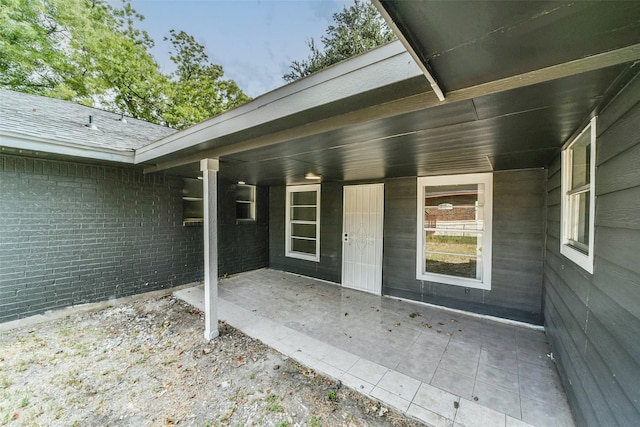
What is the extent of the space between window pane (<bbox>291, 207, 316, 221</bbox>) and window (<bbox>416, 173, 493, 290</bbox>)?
2.59 m

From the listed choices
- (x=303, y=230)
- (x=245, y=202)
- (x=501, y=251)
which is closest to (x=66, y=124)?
(x=245, y=202)

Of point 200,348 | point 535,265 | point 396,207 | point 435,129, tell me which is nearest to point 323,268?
point 396,207

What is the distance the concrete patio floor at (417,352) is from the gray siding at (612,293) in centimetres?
45

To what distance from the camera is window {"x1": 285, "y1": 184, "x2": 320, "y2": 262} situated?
6031 millimetres

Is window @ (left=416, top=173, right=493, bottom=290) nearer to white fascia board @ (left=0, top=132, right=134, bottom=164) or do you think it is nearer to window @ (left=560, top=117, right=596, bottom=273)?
window @ (left=560, top=117, right=596, bottom=273)

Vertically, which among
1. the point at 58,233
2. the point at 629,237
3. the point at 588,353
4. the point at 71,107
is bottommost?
the point at 588,353

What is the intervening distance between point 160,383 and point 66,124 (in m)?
4.27

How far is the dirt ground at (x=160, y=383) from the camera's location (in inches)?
80.0

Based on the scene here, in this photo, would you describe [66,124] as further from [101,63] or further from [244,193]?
[101,63]

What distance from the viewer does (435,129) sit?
1.99 metres

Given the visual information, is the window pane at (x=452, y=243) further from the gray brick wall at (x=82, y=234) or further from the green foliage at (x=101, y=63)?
the green foliage at (x=101, y=63)

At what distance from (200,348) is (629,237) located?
12.2 feet

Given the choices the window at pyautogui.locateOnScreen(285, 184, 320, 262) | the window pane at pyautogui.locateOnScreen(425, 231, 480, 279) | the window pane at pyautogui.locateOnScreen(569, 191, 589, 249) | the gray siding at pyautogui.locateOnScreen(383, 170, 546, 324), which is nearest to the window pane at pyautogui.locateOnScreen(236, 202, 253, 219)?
the window at pyautogui.locateOnScreen(285, 184, 320, 262)

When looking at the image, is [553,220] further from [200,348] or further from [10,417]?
[10,417]
